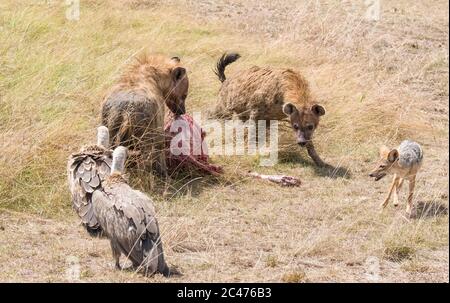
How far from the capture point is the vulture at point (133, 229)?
637 centimetres

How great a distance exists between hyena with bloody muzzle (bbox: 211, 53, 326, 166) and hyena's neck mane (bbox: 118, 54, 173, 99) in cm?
124

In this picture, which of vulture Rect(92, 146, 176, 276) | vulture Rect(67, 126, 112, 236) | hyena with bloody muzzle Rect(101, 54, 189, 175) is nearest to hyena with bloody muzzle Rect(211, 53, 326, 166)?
hyena with bloody muzzle Rect(101, 54, 189, 175)

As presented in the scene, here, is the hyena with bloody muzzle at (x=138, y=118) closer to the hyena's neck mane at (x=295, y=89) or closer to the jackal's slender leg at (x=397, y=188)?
the hyena's neck mane at (x=295, y=89)

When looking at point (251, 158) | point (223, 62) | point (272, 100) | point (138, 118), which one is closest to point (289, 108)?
point (272, 100)

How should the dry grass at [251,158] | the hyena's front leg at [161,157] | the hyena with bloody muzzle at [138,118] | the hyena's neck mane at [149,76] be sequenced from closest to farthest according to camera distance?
1. the dry grass at [251,158]
2. the hyena with bloody muzzle at [138,118]
3. the hyena's front leg at [161,157]
4. the hyena's neck mane at [149,76]

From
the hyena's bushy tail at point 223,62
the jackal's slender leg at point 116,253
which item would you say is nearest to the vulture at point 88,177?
the jackal's slender leg at point 116,253

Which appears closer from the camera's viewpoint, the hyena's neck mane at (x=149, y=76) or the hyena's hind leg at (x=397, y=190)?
the hyena's hind leg at (x=397, y=190)

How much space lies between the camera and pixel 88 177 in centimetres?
749

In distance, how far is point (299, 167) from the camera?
33.2 ft

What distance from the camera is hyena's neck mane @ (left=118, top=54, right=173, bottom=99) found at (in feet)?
30.6

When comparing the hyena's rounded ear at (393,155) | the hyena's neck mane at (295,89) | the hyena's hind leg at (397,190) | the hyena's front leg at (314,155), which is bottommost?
the hyena's front leg at (314,155)

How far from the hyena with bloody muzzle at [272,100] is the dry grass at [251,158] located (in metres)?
0.36

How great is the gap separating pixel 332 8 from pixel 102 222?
9.07 meters

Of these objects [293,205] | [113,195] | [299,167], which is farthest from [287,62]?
[113,195]
